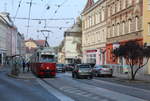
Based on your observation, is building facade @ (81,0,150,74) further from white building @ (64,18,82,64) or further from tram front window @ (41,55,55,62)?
white building @ (64,18,82,64)

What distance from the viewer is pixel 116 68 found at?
51.0 metres

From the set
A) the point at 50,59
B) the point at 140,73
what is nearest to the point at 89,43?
the point at 140,73

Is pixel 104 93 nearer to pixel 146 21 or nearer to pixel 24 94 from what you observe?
pixel 24 94

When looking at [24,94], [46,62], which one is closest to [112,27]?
[46,62]

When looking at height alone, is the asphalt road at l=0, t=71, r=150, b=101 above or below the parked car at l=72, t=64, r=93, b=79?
below

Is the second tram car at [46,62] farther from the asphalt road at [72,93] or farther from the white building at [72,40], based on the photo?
the white building at [72,40]

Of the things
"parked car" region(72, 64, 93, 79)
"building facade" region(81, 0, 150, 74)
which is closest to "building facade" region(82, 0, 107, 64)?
"building facade" region(81, 0, 150, 74)

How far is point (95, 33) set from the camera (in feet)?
222

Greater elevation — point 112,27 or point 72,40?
point 72,40

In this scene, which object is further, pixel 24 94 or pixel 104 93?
pixel 104 93

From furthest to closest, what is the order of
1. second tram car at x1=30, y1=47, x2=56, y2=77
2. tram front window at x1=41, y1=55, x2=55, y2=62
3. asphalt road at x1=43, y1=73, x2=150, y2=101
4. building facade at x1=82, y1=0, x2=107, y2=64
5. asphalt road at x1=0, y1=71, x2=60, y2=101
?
building facade at x1=82, y1=0, x2=107, y2=64, tram front window at x1=41, y1=55, x2=55, y2=62, second tram car at x1=30, y1=47, x2=56, y2=77, asphalt road at x1=43, y1=73, x2=150, y2=101, asphalt road at x1=0, y1=71, x2=60, y2=101

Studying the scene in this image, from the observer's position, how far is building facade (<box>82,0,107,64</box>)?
61844 millimetres

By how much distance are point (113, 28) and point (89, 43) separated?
17.2 meters

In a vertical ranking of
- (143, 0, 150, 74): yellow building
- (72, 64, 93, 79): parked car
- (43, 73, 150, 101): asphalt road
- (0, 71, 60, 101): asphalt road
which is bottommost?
(43, 73, 150, 101): asphalt road
